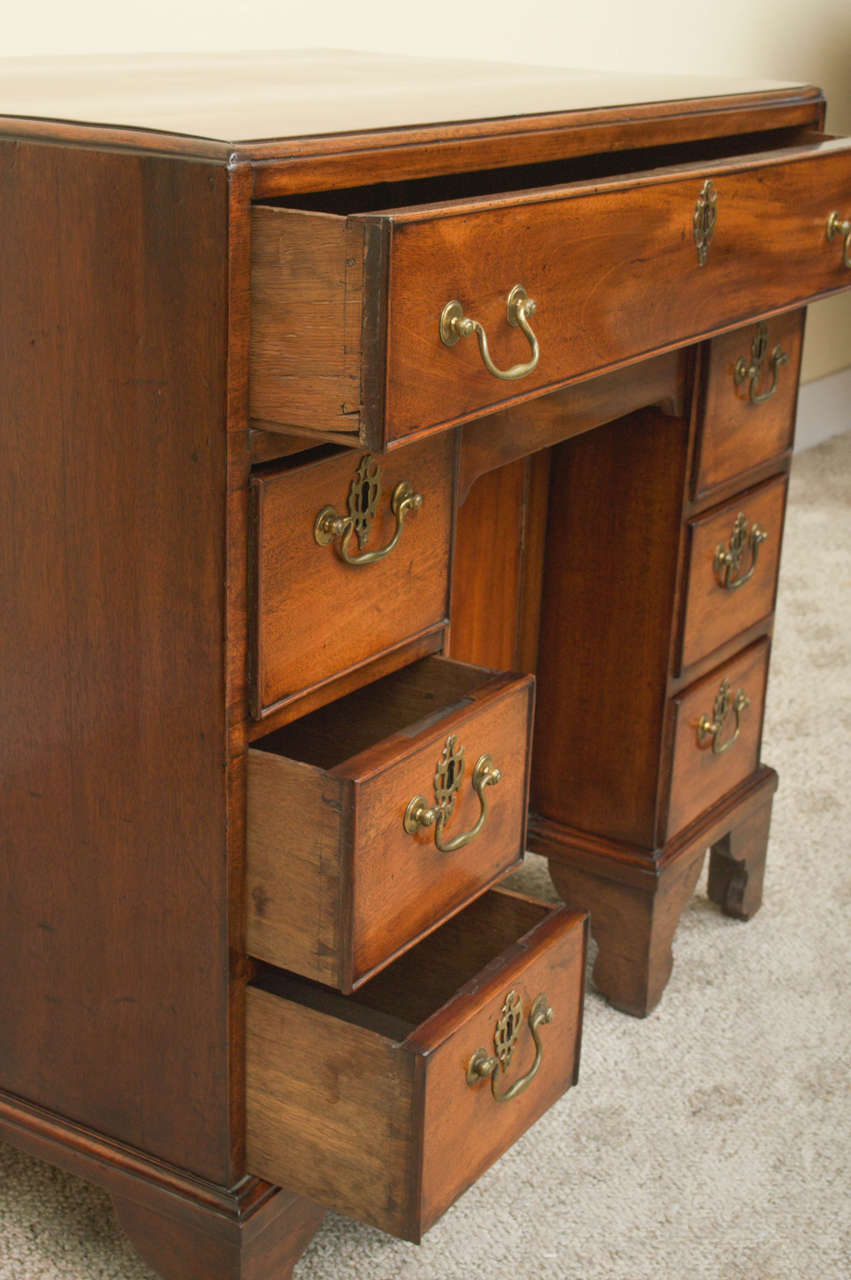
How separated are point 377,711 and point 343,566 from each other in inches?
6.1

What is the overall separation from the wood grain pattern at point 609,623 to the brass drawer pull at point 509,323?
1.74 feet

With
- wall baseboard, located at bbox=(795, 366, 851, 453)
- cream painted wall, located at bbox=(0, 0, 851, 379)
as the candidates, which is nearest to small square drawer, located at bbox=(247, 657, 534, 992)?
cream painted wall, located at bbox=(0, 0, 851, 379)

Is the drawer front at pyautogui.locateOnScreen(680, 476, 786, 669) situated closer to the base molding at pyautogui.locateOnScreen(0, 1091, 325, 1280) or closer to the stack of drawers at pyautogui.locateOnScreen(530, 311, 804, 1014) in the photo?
the stack of drawers at pyautogui.locateOnScreen(530, 311, 804, 1014)

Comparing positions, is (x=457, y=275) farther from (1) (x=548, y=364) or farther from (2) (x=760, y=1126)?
(2) (x=760, y=1126)

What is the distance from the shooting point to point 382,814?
931 mm

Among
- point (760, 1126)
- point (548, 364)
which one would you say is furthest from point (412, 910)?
point (760, 1126)

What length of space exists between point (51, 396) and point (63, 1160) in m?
0.55

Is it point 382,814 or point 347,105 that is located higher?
point 347,105

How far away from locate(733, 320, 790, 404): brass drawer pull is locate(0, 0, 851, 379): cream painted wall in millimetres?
766

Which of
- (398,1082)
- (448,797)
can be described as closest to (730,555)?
(448,797)

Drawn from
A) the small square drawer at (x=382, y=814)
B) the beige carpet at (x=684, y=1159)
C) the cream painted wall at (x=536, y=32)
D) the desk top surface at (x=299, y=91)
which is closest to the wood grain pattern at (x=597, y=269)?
the desk top surface at (x=299, y=91)

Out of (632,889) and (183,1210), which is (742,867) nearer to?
(632,889)

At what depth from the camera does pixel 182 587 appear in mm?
896

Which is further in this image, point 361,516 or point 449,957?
point 449,957
